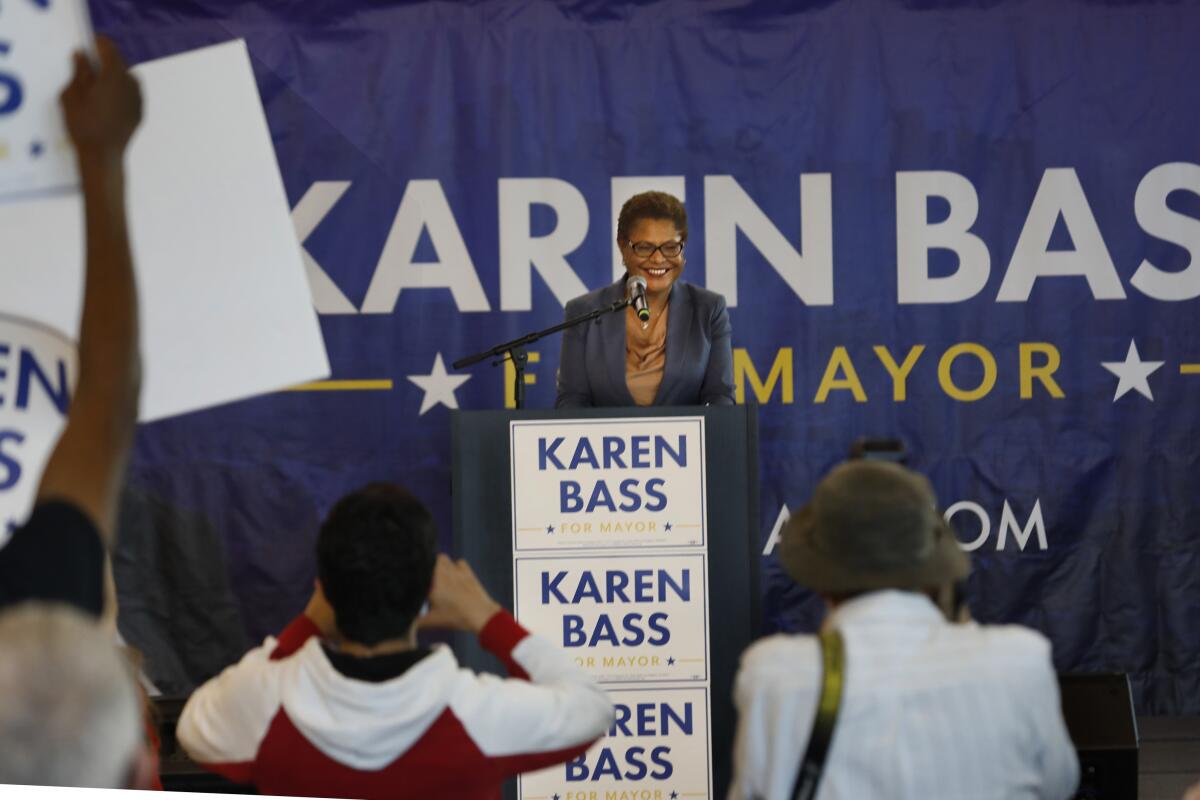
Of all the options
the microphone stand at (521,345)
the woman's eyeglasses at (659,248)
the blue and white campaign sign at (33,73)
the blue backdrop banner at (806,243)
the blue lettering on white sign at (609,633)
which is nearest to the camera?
the blue and white campaign sign at (33,73)

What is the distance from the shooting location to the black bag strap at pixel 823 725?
1728 mm

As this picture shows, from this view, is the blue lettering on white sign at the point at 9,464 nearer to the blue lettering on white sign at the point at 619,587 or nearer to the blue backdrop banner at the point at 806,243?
the blue lettering on white sign at the point at 619,587

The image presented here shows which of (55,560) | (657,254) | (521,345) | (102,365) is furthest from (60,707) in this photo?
(657,254)

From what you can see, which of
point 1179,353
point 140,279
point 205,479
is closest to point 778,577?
point 1179,353

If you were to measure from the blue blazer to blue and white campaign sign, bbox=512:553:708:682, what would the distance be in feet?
1.96

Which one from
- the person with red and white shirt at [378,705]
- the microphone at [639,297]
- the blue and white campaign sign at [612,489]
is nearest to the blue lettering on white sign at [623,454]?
the blue and white campaign sign at [612,489]

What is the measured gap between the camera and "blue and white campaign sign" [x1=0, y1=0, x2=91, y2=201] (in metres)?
2.03

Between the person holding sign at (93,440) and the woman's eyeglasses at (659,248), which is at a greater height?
the woman's eyeglasses at (659,248)

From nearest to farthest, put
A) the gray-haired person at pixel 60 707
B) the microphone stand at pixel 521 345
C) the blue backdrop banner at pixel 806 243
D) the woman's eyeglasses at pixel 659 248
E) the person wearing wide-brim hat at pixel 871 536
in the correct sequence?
the gray-haired person at pixel 60 707
the person wearing wide-brim hat at pixel 871 536
the microphone stand at pixel 521 345
the woman's eyeglasses at pixel 659 248
the blue backdrop banner at pixel 806 243

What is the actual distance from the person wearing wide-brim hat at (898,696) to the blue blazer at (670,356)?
2026mm

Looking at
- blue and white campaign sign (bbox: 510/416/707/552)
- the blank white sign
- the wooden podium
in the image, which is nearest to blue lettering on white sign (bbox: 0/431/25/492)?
the blank white sign

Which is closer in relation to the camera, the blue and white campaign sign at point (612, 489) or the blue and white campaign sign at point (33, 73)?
the blue and white campaign sign at point (33, 73)

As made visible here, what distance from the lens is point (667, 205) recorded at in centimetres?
401

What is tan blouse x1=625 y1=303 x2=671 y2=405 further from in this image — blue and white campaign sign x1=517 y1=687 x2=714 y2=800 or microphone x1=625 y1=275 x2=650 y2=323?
blue and white campaign sign x1=517 y1=687 x2=714 y2=800
